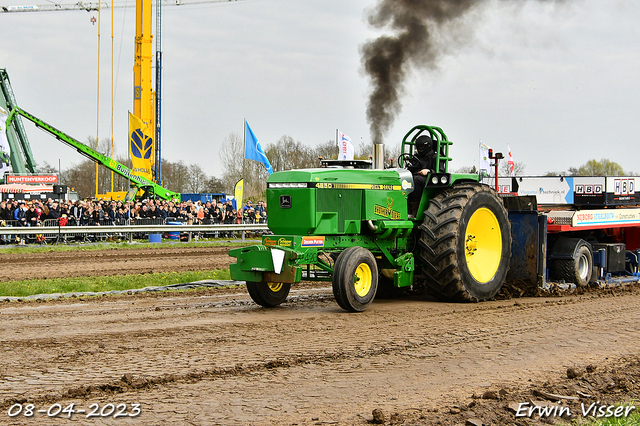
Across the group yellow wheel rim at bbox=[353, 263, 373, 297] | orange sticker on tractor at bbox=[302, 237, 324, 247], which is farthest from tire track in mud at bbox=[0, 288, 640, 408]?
orange sticker on tractor at bbox=[302, 237, 324, 247]

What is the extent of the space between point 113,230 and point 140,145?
10.5 meters

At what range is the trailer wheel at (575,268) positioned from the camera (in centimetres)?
1185

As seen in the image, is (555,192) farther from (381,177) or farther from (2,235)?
(2,235)

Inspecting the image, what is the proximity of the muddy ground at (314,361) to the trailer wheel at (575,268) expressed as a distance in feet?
6.49

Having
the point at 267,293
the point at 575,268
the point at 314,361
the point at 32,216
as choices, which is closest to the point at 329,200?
the point at 267,293

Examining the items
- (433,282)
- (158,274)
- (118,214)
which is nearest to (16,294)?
(158,274)

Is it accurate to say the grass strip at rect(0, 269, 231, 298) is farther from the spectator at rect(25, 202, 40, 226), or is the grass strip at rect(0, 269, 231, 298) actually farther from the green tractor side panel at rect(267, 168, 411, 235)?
the spectator at rect(25, 202, 40, 226)

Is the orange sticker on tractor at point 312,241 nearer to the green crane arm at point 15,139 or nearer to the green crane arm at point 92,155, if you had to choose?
the green crane arm at point 92,155

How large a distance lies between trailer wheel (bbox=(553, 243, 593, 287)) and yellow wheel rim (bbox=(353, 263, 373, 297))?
480 centimetres

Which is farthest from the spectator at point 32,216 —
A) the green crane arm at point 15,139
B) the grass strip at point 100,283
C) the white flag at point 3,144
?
the green crane arm at point 15,139

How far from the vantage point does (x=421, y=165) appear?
10.2 metres

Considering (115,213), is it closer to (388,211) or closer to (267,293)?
(267,293)

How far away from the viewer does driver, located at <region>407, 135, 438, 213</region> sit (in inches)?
395

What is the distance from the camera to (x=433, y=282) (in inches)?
373
